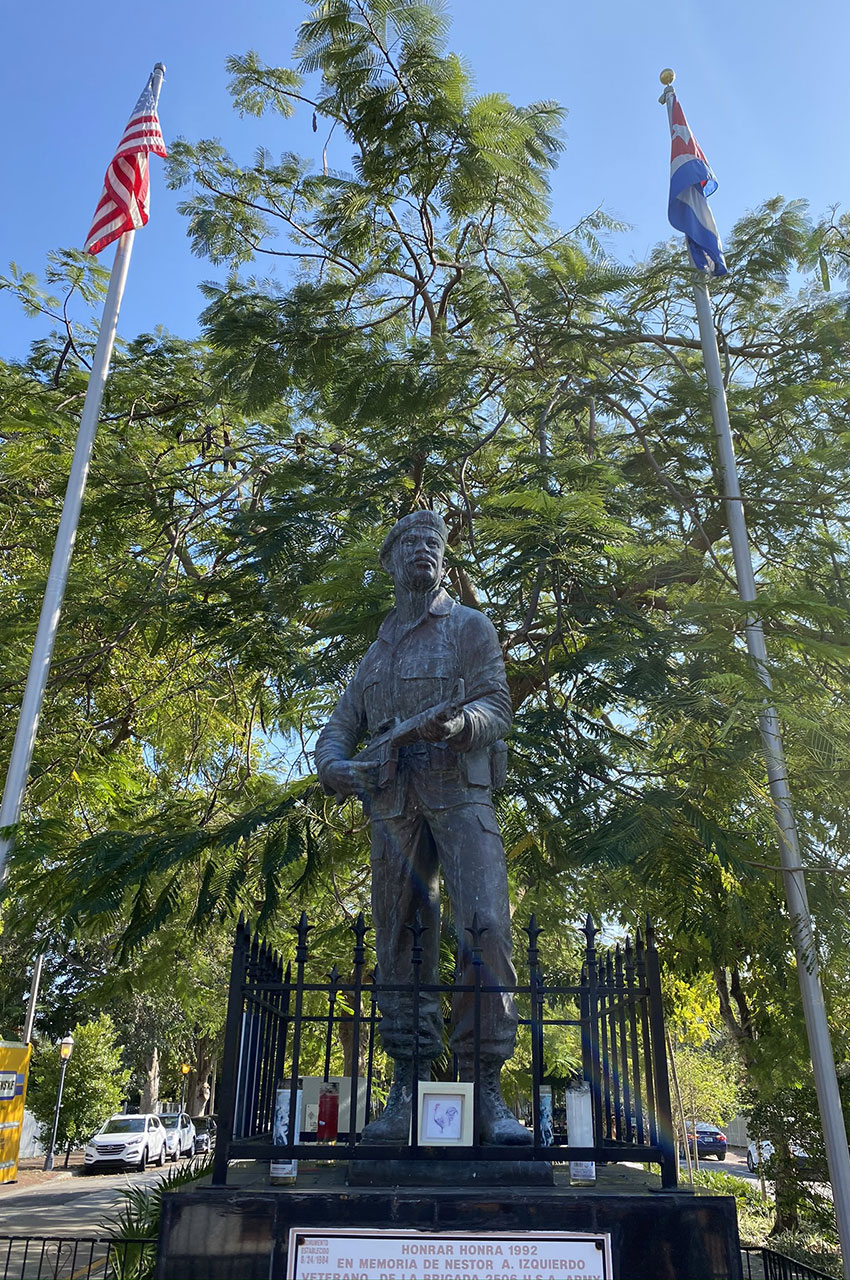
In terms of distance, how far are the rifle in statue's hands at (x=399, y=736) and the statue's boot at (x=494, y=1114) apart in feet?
4.55

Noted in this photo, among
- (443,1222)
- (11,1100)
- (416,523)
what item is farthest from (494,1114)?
(11,1100)

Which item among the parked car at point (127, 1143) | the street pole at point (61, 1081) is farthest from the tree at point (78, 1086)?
the parked car at point (127, 1143)

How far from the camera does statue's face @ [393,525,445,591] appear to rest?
5422 mm

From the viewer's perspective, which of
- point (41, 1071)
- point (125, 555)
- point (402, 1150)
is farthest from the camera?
point (41, 1071)

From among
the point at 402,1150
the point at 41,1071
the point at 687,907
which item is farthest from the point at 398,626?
the point at 41,1071

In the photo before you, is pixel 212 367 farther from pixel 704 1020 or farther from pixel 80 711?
pixel 704 1020

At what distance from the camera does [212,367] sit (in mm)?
10586

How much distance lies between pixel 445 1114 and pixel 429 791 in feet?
4.85

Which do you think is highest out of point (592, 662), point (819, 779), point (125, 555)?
point (125, 555)

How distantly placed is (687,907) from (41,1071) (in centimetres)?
3014

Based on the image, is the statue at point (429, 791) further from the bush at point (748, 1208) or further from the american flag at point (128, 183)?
the bush at point (748, 1208)

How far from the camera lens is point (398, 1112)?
4605 mm

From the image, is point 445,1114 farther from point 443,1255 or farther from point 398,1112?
point 443,1255

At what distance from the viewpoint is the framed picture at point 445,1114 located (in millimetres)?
4176
